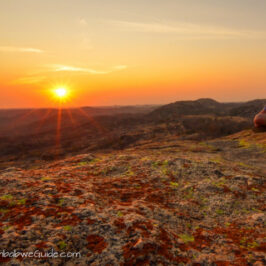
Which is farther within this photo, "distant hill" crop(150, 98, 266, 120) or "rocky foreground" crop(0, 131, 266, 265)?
"distant hill" crop(150, 98, 266, 120)

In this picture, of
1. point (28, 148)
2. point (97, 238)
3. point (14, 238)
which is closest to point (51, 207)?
point (14, 238)

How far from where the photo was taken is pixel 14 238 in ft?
11.9

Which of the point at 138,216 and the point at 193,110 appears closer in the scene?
the point at 138,216

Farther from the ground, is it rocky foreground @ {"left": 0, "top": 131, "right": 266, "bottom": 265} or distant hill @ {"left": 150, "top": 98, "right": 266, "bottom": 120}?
distant hill @ {"left": 150, "top": 98, "right": 266, "bottom": 120}

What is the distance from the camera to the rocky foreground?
3641mm

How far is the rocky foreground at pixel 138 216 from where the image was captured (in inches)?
143

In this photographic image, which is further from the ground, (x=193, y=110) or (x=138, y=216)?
(x=193, y=110)

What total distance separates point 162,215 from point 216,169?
486cm

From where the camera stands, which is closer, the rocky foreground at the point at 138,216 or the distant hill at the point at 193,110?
the rocky foreground at the point at 138,216

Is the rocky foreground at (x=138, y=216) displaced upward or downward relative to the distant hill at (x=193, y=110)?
downward

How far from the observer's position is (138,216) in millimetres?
4727

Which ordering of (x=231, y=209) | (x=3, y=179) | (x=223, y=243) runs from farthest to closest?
(x=3, y=179) → (x=231, y=209) → (x=223, y=243)

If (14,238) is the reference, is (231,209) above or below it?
below

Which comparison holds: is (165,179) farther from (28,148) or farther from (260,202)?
(28,148)
